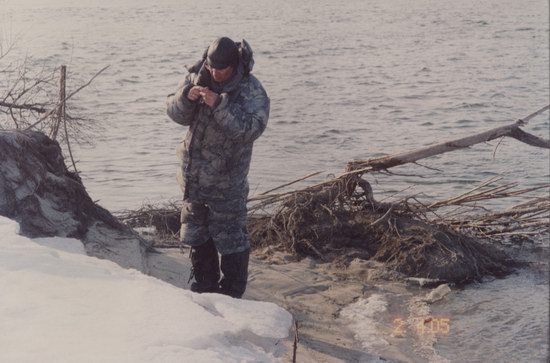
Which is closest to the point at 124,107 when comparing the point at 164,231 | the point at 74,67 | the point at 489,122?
the point at 74,67

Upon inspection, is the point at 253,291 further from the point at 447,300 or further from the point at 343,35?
the point at 343,35

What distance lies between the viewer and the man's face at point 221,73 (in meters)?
5.27

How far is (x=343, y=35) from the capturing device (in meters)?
27.2

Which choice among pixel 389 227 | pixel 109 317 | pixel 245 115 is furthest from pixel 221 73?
pixel 389 227

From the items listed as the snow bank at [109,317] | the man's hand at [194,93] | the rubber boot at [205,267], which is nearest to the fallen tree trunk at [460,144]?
the rubber boot at [205,267]

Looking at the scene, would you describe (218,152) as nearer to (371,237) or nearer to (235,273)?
(235,273)

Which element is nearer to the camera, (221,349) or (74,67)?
(221,349)

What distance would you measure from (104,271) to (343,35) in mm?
23181

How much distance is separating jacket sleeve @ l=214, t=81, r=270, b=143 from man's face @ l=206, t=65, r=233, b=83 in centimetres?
17

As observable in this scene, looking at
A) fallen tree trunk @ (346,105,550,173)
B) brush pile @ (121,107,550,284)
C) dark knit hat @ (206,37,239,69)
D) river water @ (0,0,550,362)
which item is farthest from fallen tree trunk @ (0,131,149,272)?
river water @ (0,0,550,362)

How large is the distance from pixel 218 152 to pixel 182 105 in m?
0.38
